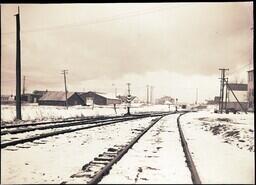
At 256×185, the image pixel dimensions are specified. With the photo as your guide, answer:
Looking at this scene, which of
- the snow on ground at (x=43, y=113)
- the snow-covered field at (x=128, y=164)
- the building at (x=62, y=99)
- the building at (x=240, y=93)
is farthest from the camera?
the building at (x=62, y=99)

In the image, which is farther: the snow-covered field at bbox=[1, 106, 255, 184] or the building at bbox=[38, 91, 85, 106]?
the building at bbox=[38, 91, 85, 106]

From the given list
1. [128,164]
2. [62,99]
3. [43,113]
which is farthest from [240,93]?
[128,164]

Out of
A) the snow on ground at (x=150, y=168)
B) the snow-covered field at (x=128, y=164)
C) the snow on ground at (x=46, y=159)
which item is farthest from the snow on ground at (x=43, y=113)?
the snow on ground at (x=150, y=168)

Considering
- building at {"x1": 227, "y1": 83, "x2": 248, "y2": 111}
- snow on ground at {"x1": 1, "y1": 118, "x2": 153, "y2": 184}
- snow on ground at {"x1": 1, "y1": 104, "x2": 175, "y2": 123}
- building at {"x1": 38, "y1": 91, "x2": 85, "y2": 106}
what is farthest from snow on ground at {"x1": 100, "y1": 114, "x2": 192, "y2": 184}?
building at {"x1": 38, "y1": 91, "x2": 85, "y2": 106}

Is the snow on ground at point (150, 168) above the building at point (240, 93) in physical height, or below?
below

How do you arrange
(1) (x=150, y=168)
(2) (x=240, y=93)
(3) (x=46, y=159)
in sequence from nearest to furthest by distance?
(1) (x=150, y=168) < (3) (x=46, y=159) < (2) (x=240, y=93)

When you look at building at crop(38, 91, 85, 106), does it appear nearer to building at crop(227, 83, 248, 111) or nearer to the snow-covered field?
building at crop(227, 83, 248, 111)

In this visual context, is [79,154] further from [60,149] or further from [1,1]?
[1,1]

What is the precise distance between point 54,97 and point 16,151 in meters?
50.5

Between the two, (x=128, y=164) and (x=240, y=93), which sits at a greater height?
(x=240, y=93)

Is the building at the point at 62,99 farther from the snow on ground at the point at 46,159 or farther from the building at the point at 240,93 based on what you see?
the snow on ground at the point at 46,159

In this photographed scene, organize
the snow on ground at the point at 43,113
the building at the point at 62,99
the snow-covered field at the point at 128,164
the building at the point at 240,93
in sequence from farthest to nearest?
the building at the point at 62,99 → the building at the point at 240,93 → the snow on ground at the point at 43,113 → the snow-covered field at the point at 128,164

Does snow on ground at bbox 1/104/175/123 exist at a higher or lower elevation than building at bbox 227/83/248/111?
lower

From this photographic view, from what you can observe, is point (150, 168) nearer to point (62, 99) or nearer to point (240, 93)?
point (240, 93)
